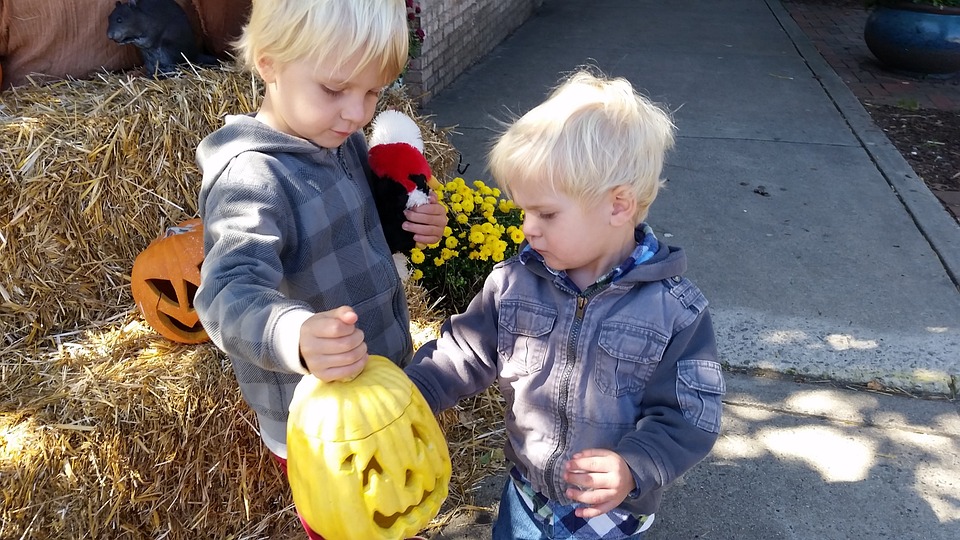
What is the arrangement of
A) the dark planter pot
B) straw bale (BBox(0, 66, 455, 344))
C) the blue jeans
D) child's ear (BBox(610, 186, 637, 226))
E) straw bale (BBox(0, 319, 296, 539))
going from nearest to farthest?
child's ear (BBox(610, 186, 637, 226))
the blue jeans
straw bale (BBox(0, 319, 296, 539))
straw bale (BBox(0, 66, 455, 344))
the dark planter pot

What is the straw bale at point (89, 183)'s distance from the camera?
2.76 m

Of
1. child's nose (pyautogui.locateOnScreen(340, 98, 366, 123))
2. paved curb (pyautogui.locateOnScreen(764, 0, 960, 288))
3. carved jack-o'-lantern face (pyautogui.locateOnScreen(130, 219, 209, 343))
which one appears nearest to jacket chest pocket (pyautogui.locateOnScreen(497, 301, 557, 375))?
child's nose (pyautogui.locateOnScreen(340, 98, 366, 123))

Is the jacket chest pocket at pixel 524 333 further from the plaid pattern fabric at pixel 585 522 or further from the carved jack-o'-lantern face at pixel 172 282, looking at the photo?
the carved jack-o'-lantern face at pixel 172 282

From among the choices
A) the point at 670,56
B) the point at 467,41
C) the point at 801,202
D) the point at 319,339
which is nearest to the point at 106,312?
the point at 319,339

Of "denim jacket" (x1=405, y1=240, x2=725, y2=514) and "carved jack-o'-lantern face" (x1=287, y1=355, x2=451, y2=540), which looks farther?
"denim jacket" (x1=405, y1=240, x2=725, y2=514)

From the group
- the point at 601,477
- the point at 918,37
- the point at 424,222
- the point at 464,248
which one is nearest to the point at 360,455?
the point at 601,477

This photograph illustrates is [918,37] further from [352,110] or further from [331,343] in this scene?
[331,343]

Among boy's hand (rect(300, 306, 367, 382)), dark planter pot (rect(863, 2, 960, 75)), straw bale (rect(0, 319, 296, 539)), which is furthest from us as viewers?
dark planter pot (rect(863, 2, 960, 75))

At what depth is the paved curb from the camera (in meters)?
4.68

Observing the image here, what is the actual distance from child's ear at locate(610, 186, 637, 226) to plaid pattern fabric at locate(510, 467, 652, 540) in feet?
2.30

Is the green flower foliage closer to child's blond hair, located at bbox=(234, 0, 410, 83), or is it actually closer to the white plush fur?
the white plush fur

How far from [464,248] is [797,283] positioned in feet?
6.17

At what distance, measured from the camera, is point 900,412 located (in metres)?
3.38

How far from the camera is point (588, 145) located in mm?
1696
